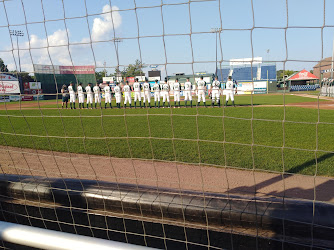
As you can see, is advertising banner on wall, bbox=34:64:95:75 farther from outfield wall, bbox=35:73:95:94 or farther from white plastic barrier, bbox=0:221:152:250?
white plastic barrier, bbox=0:221:152:250

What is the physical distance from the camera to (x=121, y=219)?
2.84 m

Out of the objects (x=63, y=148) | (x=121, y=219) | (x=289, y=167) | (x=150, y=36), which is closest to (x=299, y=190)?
(x=289, y=167)

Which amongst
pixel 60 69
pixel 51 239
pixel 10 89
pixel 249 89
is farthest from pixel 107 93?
pixel 51 239

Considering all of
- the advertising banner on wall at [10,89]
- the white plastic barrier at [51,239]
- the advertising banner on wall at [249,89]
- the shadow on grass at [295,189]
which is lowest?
the shadow on grass at [295,189]

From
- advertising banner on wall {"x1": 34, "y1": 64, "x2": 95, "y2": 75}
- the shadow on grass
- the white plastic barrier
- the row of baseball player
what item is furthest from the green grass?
the white plastic barrier

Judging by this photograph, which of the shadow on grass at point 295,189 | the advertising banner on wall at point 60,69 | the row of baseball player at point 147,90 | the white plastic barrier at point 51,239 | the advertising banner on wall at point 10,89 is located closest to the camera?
the white plastic barrier at point 51,239

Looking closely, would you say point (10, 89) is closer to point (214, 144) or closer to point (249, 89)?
point (249, 89)

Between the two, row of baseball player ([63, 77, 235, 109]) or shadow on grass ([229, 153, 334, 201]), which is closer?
row of baseball player ([63, 77, 235, 109])

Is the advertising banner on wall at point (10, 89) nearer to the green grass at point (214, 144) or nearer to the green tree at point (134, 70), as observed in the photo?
the green grass at point (214, 144)

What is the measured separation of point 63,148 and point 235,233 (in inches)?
201

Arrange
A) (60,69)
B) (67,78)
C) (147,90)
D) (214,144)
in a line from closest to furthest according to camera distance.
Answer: (60,69)
(67,78)
(147,90)
(214,144)

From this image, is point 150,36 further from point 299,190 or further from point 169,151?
point 169,151

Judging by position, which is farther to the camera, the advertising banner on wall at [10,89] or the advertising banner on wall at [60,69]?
the advertising banner on wall at [10,89]

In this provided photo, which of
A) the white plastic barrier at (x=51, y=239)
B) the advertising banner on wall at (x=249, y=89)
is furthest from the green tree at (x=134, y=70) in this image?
the white plastic barrier at (x=51, y=239)
